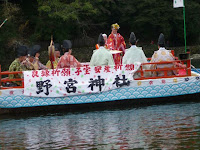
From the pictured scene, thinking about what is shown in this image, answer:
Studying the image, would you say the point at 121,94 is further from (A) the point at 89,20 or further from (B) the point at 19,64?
(A) the point at 89,20

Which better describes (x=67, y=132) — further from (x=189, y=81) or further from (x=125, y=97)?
(x=189, y=81)

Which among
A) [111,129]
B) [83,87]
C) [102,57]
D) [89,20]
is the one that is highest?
[89,20]

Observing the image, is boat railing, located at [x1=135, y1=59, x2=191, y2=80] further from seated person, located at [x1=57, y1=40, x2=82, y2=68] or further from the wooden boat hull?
seated person, located at [x1=57, y1=40, x2=82, y2=68]

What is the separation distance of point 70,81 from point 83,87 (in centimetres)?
39

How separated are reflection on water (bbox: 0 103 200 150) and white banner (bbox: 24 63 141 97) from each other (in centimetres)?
65

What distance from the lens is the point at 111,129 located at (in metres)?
11.3

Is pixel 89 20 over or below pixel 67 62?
over

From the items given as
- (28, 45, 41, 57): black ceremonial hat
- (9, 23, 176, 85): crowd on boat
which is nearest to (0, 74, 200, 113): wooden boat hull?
(9, 23, 176, 85): crowd on boat

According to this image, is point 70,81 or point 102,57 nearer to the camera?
point 70,81

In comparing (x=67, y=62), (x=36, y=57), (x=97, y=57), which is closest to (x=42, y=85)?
(x=67, y=62)

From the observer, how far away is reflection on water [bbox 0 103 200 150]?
9.86 metres

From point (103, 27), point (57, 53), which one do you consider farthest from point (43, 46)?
point (57, 53)

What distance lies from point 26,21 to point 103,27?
7.70 metres

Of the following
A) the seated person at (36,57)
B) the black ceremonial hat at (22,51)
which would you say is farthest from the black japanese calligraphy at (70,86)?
the black ceremonial hat at (22,51)
